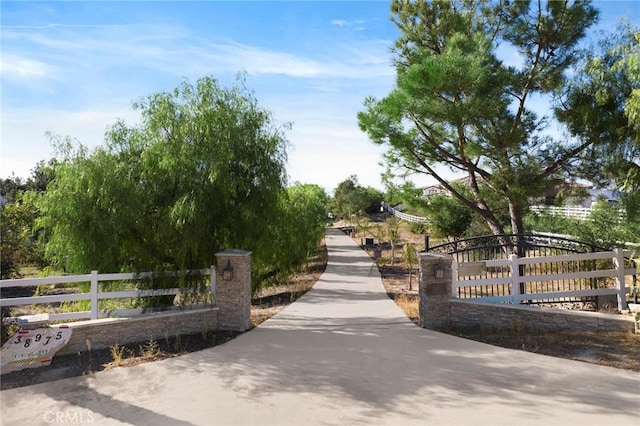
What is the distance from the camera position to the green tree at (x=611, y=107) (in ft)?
28.3

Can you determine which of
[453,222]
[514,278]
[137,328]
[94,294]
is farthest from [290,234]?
[453,222]

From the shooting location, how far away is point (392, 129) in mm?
12297

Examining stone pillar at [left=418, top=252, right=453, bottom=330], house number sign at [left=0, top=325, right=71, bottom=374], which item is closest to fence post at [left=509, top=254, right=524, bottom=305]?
stone pillar at [left=418, top=252, right=453, bottom=330]

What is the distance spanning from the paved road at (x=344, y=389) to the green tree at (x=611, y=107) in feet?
18.0

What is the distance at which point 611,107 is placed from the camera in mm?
9094

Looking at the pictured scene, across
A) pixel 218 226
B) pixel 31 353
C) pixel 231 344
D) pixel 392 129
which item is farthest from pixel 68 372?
pixel 392 129

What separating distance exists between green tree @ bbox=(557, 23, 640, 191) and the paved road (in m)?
5.49

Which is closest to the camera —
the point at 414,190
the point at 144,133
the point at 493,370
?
the point at 493,370

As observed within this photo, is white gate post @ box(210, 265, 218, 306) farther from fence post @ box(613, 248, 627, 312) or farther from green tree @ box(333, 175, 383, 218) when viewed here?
green tree @ box(333, 175, 383, 218)

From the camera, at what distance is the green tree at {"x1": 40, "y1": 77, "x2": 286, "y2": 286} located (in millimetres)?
7418

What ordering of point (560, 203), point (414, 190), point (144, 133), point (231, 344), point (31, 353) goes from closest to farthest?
1. point (31, 353)
2. point (231, 344)
3. point (144, 133)
4. point (560, 203)
5. point (414, 190)

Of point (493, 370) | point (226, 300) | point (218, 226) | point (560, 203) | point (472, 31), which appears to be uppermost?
point (472, 31)

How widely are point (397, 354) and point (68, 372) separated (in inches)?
200

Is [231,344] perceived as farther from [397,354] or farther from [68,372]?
[397,354]
